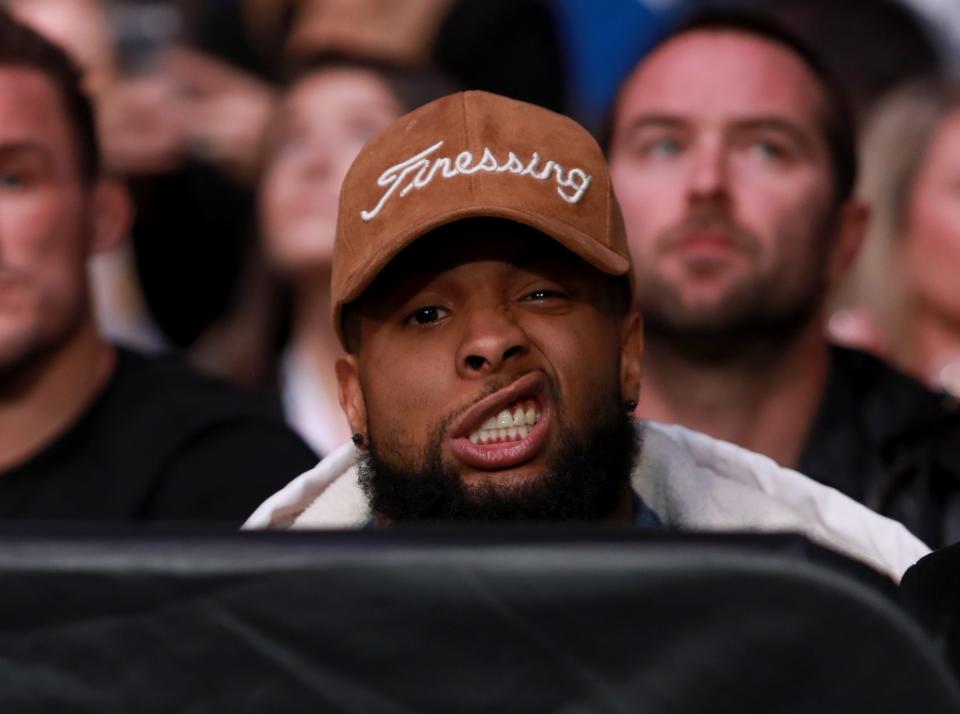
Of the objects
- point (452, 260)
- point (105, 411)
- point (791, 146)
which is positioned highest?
point (452, 260)

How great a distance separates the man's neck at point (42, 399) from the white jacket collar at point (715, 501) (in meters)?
1.03

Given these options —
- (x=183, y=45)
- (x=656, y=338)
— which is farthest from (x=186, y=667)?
(x=183, y=45)

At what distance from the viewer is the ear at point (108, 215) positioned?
10.4ft

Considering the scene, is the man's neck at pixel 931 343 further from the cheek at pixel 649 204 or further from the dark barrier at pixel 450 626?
the dark barrier at pixel 450 626

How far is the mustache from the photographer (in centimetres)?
312

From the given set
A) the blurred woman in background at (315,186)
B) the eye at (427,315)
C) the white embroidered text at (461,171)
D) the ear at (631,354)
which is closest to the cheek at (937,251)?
the blurred woman in background at (315,186)

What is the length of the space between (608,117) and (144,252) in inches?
53.0

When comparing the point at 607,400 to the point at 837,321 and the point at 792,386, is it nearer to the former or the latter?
the point at 792,386

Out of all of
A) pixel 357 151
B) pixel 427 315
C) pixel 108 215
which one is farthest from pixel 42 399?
pixel 427 315

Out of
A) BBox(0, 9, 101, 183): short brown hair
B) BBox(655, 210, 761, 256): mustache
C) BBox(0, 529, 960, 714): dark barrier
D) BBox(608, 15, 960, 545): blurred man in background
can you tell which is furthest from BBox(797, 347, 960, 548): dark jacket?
BBox(0, 529, 960, 714): dark barrier

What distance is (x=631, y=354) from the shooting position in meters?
1.95

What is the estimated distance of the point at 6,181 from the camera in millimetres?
2977

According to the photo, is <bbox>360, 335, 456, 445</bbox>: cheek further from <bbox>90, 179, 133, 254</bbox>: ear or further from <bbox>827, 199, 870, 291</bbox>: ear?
<bbox>827, 199, 870, 291</bbox>: ear

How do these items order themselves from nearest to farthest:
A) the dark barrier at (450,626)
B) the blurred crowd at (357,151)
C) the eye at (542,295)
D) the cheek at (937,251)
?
the dark barrier at (450,626) → the eye at (542,295) → the blurred crowd at (357,151) → the cheek at (937,251)
